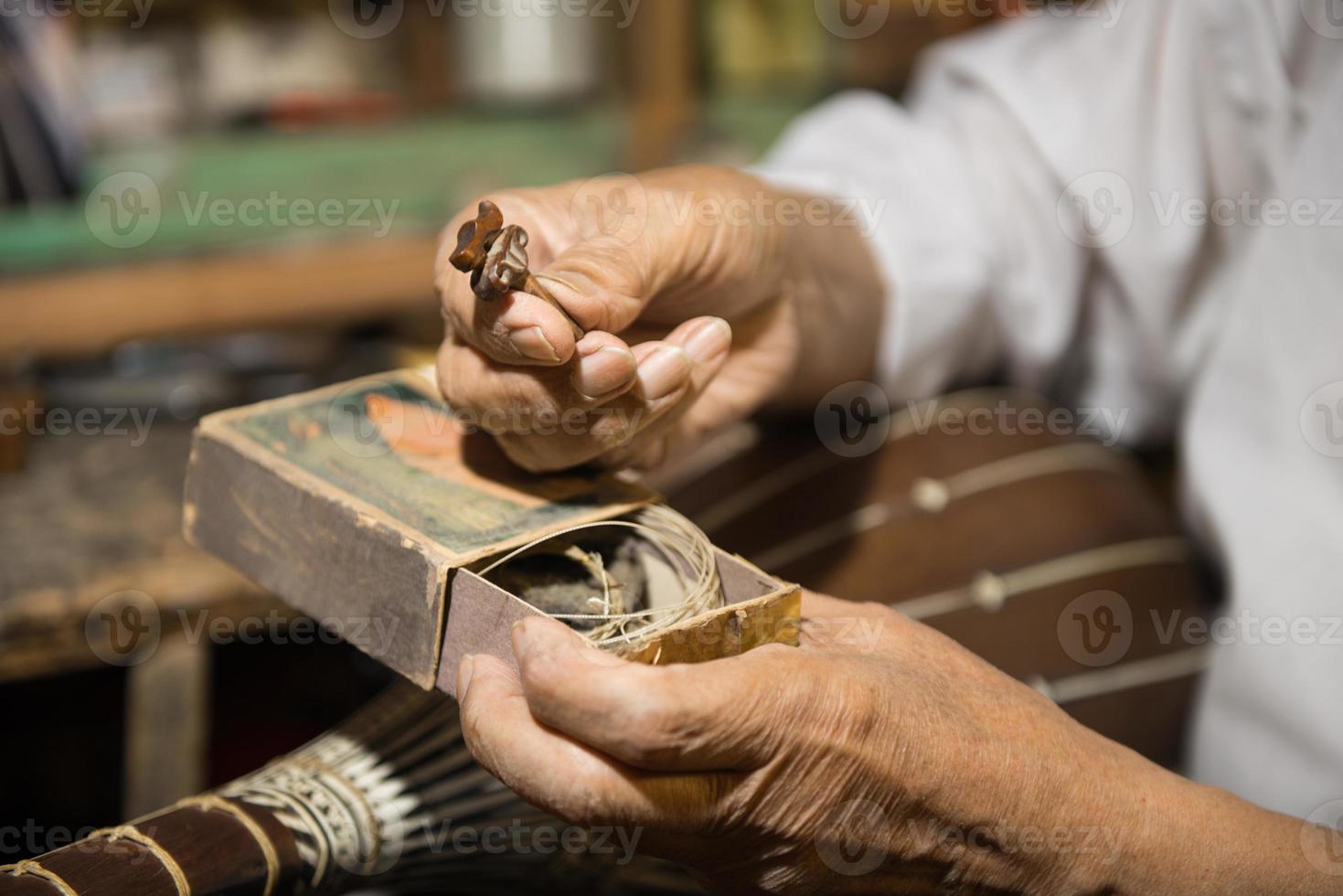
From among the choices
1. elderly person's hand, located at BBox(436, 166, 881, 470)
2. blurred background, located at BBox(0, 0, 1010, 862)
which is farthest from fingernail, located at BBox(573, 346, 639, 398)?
blurred background, located at BBox(0, 0, 1010, 862)

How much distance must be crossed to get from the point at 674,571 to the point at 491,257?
0.27 m

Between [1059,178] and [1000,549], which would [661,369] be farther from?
[1059,178]

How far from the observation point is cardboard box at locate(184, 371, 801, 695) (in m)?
0.74

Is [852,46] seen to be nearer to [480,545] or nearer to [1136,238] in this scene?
[1136,238]

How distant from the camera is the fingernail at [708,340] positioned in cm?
86

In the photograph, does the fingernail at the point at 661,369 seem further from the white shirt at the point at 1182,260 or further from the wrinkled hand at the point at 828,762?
the white shirt at the point at 1182,260

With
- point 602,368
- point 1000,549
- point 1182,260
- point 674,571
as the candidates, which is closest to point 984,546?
point 1000,549

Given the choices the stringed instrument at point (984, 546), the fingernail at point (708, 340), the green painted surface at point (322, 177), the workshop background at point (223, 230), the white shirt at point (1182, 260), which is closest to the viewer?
the fingernail at point (708, 340)

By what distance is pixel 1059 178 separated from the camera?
137 cm

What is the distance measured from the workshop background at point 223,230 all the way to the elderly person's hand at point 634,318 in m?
0.28

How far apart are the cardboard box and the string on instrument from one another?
1cm

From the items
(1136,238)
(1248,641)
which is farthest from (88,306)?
(1248,641)

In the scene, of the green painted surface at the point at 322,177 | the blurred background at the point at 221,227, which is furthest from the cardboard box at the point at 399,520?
the green painted surface at the point at 322,177

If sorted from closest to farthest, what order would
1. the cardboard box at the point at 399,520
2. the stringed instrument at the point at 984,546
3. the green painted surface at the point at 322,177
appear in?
the cardboard box at the point at 399,520
the stringed instrument at the point at 984,546
the green painted surface at the point at 322,177
